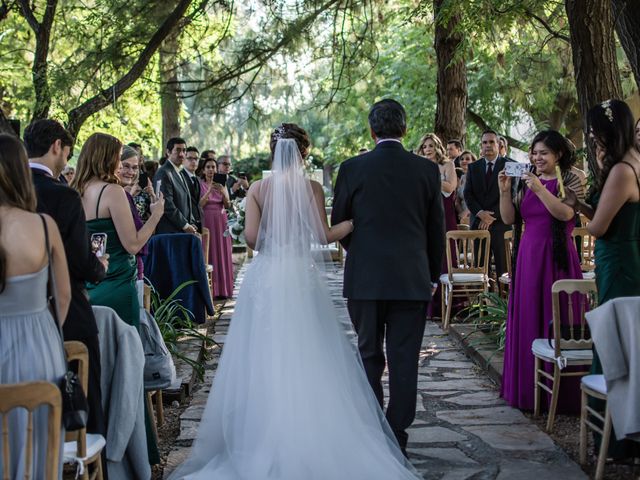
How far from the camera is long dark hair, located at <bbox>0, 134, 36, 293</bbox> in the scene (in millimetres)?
3385

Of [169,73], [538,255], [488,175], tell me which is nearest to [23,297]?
[538,255]

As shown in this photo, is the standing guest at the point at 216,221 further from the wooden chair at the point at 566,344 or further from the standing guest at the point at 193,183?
the wooden chair at the point at 566,344

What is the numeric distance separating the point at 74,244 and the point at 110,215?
0.95 m

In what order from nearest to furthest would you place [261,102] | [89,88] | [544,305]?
[544,305], [89,88], [261,102]

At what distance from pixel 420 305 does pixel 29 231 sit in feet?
8.05

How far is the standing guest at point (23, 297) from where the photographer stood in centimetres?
339

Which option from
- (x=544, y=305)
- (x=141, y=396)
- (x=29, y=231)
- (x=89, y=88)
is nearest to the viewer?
(x=29, y=231)

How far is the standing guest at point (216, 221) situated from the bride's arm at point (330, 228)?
6974 millimetres

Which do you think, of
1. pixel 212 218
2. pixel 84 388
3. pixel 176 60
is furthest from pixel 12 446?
pixel 176 60

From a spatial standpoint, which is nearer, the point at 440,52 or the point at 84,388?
the point at 84,388

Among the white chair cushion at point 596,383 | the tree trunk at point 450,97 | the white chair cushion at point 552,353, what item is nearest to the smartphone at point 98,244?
the white chair cushion at point 596,383

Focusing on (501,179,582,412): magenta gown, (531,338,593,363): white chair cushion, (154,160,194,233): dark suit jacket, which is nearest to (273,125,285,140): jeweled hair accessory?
(501,179,582,412): magenta gown

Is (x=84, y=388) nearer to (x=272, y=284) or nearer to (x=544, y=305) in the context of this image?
(x=272, y=284)

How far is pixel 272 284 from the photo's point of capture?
522cm
